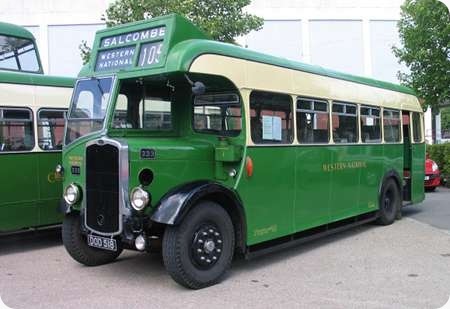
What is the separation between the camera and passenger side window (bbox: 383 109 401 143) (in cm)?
1071

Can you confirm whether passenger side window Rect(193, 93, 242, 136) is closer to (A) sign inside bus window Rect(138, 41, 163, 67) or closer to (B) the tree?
(A) sign inside bus window Rect(138, 41, 163, 67)

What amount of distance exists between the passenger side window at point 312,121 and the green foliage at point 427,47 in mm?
9677

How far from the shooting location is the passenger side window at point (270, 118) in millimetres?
7160

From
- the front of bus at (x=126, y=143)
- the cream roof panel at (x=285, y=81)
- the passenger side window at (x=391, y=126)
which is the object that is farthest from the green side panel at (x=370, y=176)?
the front of bus at (x=126, y=143)

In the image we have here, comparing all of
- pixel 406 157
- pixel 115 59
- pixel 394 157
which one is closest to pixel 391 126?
pixel 394 157

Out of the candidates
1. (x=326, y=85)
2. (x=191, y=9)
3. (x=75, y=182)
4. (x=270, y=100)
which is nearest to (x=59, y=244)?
(x=75, y=182)

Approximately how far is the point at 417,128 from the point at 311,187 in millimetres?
4746

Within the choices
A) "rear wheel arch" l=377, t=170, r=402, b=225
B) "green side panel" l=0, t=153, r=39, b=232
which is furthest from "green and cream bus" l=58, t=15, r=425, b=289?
"rear wheel arch" l=377, t=170, r=402, b=225

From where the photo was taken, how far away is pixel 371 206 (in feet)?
33.4

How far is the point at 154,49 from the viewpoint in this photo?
671 centimetres

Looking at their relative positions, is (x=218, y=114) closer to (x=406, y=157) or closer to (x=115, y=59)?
(x=115, y=59)

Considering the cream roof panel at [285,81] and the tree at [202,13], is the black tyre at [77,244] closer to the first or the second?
the cream roof panel at [285,81]

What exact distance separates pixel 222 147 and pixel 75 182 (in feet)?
6.08

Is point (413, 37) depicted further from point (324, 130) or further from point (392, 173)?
point (324, 130)
